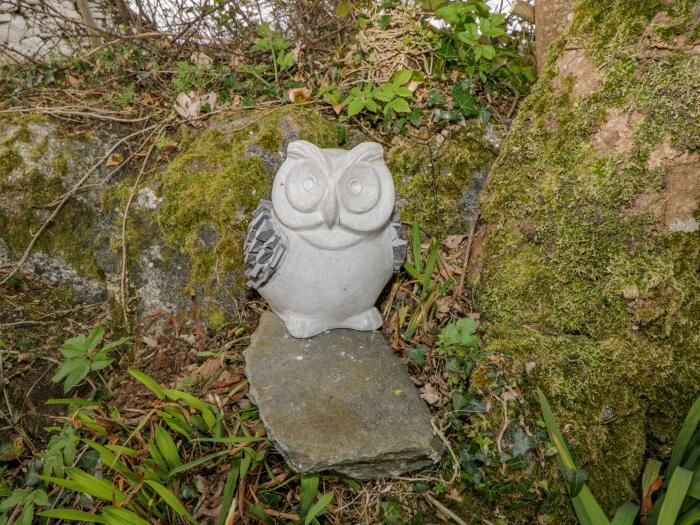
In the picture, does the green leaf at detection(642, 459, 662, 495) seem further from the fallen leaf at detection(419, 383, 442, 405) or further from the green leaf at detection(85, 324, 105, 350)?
the green leaf at detection(85, 324, 105, 350)

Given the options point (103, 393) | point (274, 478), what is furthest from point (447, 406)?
point (103, 393)

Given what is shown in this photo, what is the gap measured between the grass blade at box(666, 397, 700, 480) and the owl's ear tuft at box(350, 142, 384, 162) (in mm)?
1595

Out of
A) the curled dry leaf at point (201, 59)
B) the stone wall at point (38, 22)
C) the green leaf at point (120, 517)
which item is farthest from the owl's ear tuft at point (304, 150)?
the stone wall at point (38, 22)

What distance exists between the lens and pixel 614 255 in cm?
200

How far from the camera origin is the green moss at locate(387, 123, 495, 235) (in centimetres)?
265

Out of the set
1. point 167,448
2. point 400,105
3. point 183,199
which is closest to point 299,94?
point 400,105

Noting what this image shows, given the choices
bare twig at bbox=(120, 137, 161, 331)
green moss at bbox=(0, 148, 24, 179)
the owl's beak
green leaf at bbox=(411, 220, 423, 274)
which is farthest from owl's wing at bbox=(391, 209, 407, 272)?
green moss at bbox=(0, 148, 24, 179)

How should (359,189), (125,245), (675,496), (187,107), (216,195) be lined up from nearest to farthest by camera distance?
(675,496) → (359,189) → (216,195) → (125,245) → (187,107)

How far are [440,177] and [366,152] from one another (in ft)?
2.99

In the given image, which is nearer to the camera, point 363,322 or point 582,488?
point 582,488

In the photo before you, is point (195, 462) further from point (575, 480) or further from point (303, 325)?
point (575, 480)

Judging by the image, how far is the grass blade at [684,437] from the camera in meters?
1.74

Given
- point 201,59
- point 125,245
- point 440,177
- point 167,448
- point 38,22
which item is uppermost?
point 38,22

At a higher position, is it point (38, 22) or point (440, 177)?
point (38, 22)
